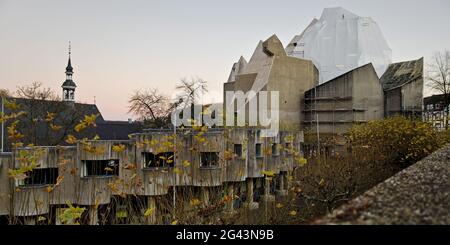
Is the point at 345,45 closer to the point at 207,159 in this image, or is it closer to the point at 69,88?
the point at 207,159

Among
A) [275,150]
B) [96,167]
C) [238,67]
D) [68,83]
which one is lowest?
[96,167]

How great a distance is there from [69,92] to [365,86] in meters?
20.1

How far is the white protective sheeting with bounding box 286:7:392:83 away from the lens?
20.2 metres

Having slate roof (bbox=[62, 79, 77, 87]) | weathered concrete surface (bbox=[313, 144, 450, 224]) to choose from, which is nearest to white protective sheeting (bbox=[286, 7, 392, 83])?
slate roof (bbox=[62, 79, 77, 87])

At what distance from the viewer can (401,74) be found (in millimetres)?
18969

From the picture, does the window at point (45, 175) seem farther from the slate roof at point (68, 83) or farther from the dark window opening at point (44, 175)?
the slate roof at point (68, 83)

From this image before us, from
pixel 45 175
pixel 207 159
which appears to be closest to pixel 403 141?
pixel 207 159

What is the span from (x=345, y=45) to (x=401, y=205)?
20.3m

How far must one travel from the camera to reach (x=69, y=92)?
24016mm

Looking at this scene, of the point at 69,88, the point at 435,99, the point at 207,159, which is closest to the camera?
the point at 207,159

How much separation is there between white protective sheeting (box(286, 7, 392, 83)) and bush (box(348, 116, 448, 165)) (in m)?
12.6

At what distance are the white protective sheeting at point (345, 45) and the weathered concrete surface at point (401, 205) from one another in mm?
19031

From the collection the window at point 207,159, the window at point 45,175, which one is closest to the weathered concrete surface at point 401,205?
the window at point 207,159

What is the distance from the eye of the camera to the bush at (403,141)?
723 cm
